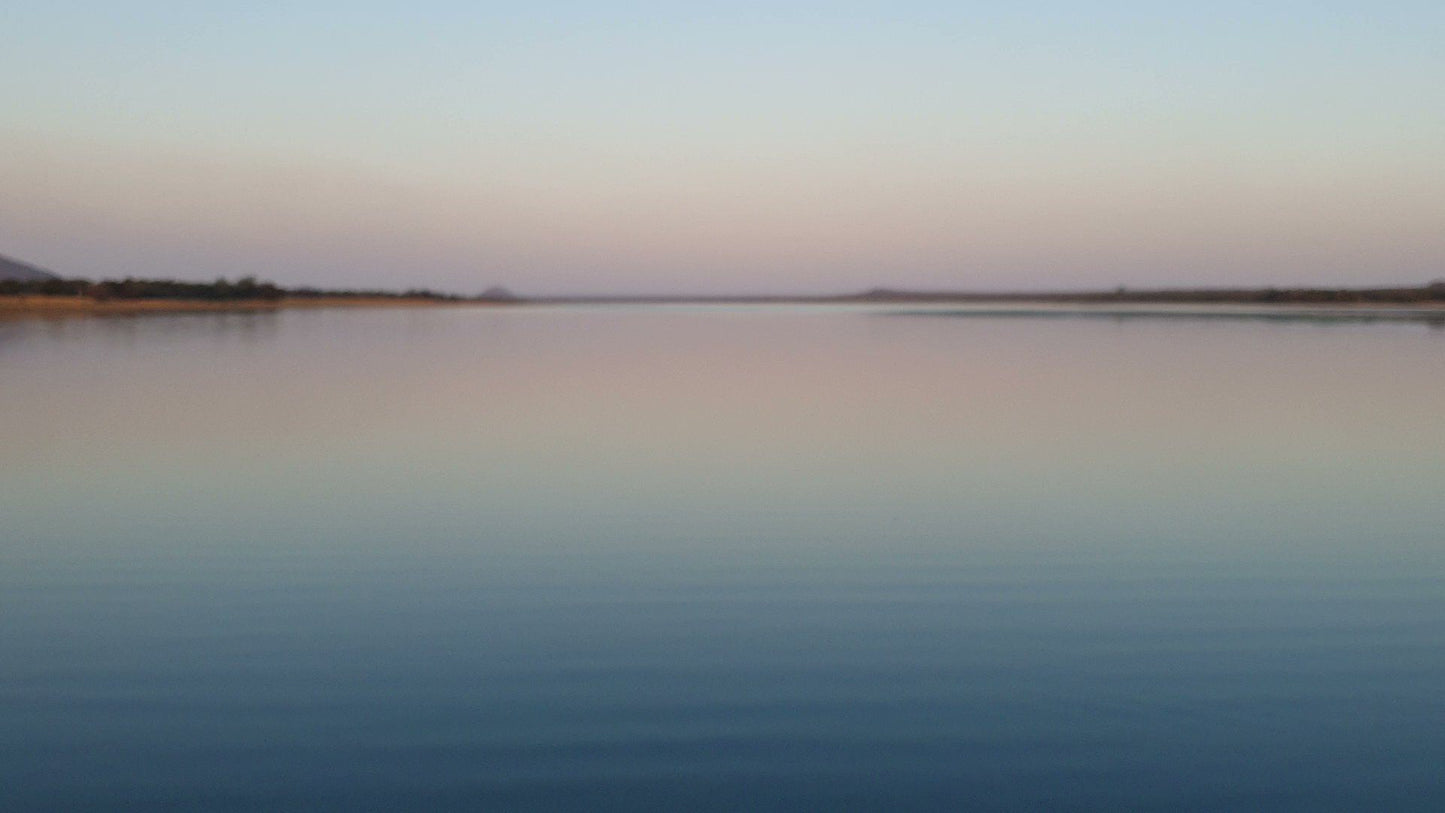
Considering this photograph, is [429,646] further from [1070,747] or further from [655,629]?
[1070,747]

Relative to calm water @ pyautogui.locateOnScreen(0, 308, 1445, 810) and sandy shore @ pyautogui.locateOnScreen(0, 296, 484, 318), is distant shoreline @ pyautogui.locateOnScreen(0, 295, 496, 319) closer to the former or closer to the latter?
sandy shore @ pyautogui.locateOnScreen(0, 296, 484, 318)

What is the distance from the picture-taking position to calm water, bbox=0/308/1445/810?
18.5ft

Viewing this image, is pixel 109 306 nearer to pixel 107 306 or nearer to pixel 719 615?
pixel 107 306

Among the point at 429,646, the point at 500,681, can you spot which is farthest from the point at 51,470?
the point at 500,681

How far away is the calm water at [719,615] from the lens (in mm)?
5641

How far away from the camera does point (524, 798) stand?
531 centimetres

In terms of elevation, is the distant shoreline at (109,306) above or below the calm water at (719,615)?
above

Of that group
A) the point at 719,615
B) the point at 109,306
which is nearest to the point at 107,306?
the point at 109,306

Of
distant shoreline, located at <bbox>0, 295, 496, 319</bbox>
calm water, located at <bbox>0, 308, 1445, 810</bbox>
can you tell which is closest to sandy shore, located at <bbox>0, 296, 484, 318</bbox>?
distant shoreline, located at <bbox>0, 295, 496, 319</bbox>

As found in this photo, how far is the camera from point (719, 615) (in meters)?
8.34

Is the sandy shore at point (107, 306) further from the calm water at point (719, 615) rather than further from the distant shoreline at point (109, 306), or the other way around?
the calm water at point (719, 615)

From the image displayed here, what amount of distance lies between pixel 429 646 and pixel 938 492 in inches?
300

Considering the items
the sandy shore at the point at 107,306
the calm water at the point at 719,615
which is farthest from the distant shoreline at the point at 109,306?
the calm water at the point at 719,615

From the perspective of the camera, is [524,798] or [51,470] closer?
[524,798]
